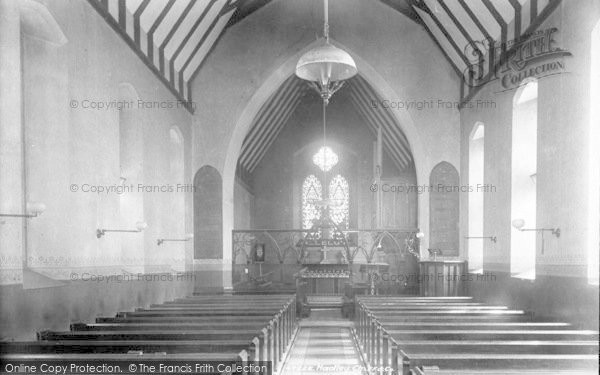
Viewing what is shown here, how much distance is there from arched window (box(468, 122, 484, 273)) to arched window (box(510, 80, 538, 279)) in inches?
81.6

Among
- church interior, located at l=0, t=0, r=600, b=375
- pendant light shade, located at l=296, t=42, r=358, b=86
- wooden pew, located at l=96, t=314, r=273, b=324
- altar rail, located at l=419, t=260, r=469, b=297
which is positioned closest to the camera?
church interior, located at l=0, t=0, r=600, b=375

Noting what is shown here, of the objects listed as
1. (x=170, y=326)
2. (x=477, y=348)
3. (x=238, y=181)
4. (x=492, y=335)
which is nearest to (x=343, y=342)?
(x=170, y=326)

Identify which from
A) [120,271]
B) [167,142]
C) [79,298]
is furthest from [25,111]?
[167,142]

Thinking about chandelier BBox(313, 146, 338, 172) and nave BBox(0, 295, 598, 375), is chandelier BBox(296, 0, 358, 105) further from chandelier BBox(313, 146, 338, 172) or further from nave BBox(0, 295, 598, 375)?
chandelier BBox(313, 146, 338, 172)

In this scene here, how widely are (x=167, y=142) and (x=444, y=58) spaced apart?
7142 mm

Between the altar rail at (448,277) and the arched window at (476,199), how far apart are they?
294mm

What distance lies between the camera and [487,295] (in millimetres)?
10383

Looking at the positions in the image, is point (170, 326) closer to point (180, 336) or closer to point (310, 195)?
point (180, 336)

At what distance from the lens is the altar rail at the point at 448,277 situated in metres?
11.7

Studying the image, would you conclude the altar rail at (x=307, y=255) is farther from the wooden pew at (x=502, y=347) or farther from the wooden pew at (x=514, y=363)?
the wooden pew at (x=514, y=363)

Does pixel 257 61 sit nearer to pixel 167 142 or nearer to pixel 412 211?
pixel 167 142

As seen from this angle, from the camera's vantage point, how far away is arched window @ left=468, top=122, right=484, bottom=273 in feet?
38.9

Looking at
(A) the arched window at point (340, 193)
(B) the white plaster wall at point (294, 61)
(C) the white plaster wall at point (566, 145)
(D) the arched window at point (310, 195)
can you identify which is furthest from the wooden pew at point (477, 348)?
(D) the arched window at point (310, 195)

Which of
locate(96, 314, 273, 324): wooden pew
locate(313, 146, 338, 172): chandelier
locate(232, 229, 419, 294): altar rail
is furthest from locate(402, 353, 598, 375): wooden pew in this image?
locate(313, 146, 338, 172): chandelier
